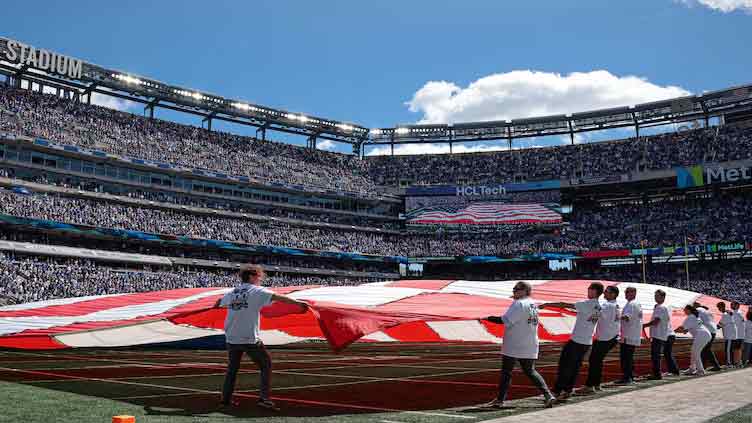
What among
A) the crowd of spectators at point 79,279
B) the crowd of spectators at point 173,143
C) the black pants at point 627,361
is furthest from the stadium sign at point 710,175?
the black pants at point 627,361

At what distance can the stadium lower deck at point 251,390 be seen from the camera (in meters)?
7.54

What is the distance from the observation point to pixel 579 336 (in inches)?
386

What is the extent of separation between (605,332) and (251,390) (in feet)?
18.9

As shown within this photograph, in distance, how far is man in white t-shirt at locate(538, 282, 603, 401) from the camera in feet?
31.4

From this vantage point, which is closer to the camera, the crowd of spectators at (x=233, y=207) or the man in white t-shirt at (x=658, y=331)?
the man in white t-shirt at (x=658, y=331)

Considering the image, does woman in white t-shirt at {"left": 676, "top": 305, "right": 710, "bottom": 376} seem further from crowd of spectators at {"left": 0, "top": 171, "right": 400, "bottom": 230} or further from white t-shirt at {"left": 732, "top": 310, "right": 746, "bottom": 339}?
crowd of spectators at {"left": 0, "top": 171, "right": 400, "bottom": 230}

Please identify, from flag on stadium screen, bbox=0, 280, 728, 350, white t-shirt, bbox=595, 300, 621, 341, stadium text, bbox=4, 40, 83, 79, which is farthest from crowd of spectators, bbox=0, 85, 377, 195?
white t-shirt, bbox=595, 300, 621, 341

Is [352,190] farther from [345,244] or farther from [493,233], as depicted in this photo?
[493,233]

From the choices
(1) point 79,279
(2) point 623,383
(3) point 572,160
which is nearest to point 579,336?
(2) point 623,383

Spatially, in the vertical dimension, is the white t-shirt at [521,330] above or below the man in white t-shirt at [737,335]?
above

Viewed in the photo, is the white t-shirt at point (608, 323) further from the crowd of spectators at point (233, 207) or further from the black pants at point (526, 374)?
the crowd of spectators at point (233, 207)

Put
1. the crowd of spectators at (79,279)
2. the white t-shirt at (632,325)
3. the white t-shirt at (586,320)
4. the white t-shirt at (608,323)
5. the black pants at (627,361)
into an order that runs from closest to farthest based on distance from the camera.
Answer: the white t-shirt at (586,320) → the white t-shirt at (608,323) → the black pants at (627,361) → the white t-shirt at (632,325) → the crowd of spectators at (79,279)

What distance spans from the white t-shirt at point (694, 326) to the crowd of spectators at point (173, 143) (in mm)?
50113

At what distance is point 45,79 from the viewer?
58.3 metres
